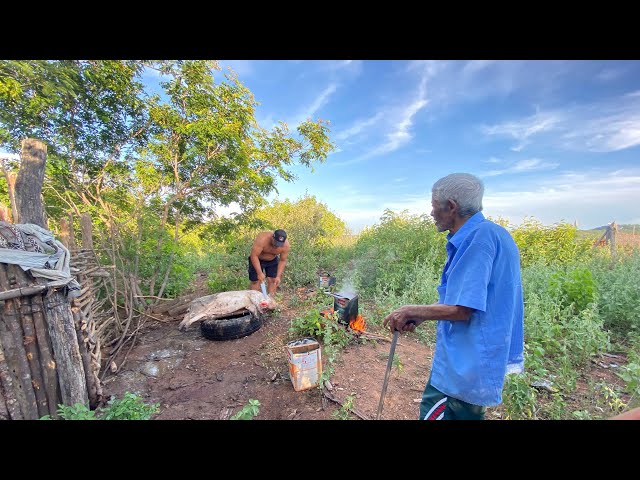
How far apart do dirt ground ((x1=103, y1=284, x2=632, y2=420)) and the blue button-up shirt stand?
1432mm

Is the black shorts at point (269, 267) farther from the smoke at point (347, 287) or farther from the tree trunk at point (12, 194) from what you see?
the tree trunk at point (12, 194)

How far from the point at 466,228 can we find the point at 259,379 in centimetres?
291

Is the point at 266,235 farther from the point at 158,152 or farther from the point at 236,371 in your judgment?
the point at 236,371

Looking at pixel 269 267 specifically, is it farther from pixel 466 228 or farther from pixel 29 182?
pixel 466 228

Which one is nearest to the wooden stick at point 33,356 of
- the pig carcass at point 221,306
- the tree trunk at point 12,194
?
the tree trunk at point 12,194

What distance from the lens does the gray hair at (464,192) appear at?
1437 millimetres

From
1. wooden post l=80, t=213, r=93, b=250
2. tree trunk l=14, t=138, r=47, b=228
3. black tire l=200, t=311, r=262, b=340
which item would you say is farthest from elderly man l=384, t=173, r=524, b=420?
wooden post l=80, t=213, r=93, b=250

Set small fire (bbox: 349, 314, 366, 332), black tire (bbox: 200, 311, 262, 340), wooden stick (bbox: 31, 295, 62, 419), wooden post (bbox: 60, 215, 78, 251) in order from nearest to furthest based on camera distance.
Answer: wooden stick (bbox: 31, 295, 62, 419), wooden post (bbox: 60, 215, 78, 251), small fire (bbox: 349, 314, 366, 332), black tire (bbox: 200, 311, 262, 340)

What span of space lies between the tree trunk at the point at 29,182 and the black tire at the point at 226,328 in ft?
8.05

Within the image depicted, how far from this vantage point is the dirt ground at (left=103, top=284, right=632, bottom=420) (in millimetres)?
2586

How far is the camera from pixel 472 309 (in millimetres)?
1324

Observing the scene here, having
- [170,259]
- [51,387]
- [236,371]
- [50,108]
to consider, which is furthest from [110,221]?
[236,371]

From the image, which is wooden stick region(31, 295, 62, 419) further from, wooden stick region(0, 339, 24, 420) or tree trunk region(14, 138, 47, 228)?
tree trunk region(14, 138, 47, 228)

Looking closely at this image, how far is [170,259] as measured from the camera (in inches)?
202
